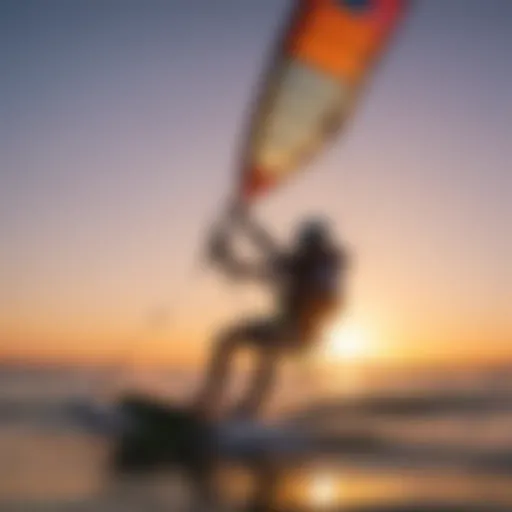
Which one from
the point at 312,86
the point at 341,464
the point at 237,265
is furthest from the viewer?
the point at 312,86

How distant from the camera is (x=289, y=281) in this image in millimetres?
4859

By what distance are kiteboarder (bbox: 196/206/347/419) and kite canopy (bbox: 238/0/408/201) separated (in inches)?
15.6

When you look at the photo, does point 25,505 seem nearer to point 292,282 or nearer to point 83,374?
point 292,282

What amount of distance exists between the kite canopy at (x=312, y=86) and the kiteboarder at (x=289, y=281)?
15.6 inches

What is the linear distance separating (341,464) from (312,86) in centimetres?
211

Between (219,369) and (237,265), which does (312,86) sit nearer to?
(237,265)

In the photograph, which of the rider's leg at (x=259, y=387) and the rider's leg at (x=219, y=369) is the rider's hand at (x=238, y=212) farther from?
the rider's leg at (x=259, y=387)

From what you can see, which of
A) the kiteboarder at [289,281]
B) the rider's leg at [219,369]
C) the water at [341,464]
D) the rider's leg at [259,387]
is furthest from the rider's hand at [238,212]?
the water at [341,464]

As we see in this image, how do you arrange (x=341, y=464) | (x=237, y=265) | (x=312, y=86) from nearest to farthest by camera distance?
(x=341, y=464), (x=237, y=265), (x=312, y=86)

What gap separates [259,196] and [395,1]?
4.10 ft

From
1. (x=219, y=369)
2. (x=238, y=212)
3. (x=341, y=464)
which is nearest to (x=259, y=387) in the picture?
(x=219, y=369)

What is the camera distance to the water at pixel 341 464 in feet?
11.0

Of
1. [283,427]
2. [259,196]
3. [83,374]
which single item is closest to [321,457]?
[283,427]

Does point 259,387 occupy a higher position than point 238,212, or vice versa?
point 238,212
